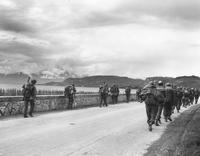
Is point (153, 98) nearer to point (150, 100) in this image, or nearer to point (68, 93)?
point (150, 100)

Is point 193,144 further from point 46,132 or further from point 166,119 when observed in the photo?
point 166,119

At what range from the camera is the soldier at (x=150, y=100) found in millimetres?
13734

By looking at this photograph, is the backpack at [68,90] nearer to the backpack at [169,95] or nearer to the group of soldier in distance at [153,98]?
the group of soldier in distance at [153,98]

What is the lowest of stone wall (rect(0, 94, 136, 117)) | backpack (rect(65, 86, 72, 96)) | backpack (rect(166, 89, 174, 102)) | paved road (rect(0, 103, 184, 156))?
paved road (rect(0, 103, 184, 156))

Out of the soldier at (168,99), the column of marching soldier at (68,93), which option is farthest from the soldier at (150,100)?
the column of marching soldier at (68,93)

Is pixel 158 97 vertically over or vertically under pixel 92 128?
over

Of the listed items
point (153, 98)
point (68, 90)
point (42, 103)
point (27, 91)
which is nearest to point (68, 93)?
point (68, 90)

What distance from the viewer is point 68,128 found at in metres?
13.2

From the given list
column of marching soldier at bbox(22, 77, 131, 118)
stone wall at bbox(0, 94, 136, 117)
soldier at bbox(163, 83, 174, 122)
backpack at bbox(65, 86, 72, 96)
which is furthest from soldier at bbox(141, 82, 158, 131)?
backpack at bbox(65, 86, 72, 96)

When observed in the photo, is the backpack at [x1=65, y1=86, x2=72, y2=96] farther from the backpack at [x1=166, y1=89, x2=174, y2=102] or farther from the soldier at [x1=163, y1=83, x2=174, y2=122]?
the backpack at [x1=166, y1=89, x2=174, y2=102]

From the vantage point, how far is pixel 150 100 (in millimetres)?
13742

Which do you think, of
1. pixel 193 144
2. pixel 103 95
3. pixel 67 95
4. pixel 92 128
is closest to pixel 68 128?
pixel 92 128

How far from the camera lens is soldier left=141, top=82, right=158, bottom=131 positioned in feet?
45.1

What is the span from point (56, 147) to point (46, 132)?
2784 millimetres
